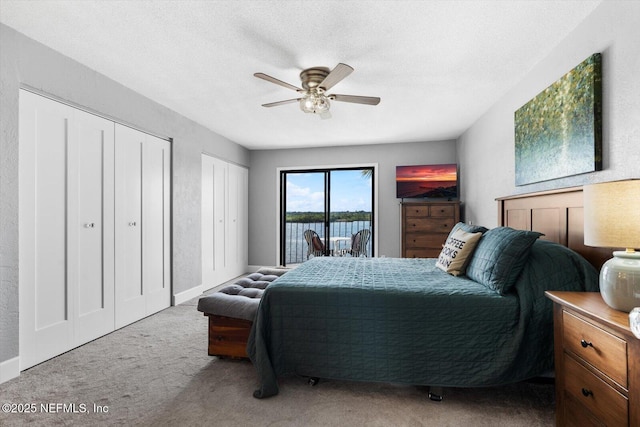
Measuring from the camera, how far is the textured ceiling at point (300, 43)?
1920 millimetres

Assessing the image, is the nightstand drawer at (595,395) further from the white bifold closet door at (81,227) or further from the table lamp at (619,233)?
the white bifold closet door at (81,227)

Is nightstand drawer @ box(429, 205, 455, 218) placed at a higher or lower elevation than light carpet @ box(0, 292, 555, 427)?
higher

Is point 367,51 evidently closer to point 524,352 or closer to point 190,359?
point 524,352

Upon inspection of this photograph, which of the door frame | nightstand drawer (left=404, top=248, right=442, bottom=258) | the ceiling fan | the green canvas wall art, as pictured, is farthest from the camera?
the door frame

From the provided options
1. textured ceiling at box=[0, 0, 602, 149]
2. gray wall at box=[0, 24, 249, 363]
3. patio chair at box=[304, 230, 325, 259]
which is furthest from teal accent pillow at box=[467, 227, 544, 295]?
patio chair at box=[304, 230, 325, 259]

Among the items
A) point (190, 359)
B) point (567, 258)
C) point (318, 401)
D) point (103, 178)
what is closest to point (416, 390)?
point (318, 401)

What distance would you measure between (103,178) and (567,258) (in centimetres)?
371

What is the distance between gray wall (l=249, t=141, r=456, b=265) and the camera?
541 cm

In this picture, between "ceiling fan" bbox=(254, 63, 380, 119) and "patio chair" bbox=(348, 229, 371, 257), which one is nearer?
"ceiling fan" bbox=(254, 63, 380, 119)

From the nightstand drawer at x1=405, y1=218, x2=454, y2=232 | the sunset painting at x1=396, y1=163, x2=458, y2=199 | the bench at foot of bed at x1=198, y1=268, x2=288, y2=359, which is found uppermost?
the sunset painting at x1=396, y1=163, x2=458, y2=199

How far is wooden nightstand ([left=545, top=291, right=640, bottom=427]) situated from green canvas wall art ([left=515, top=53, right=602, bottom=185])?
0.96 metres

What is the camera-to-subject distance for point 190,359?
2410 mm

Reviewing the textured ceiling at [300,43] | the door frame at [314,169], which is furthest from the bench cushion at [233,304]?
the door frame at [314,169]

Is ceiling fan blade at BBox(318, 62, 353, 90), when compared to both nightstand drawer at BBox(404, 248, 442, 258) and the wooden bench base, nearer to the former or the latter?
the wooden bench base
